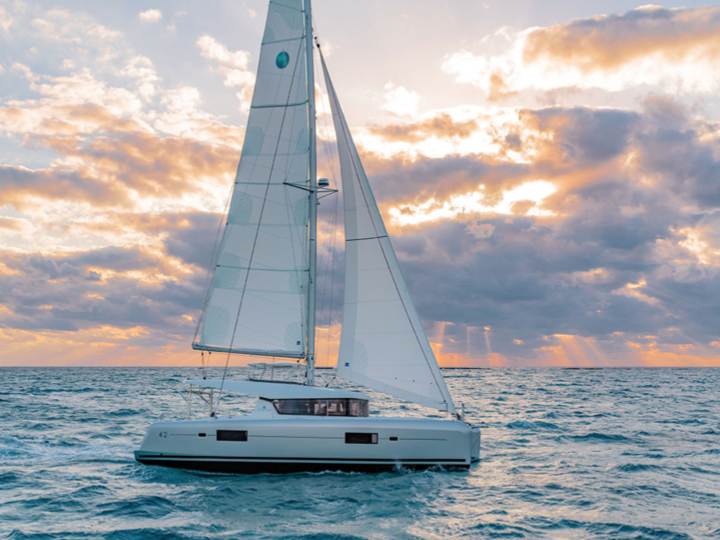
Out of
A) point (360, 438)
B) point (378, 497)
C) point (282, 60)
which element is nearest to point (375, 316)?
point (360, 438)

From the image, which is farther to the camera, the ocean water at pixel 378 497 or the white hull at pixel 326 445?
the white hull at pixel 326 445

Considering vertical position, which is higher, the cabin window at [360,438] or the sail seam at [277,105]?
the sail seam at [277,105]

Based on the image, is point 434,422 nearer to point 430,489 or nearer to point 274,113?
point 430,489

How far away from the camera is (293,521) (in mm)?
11477

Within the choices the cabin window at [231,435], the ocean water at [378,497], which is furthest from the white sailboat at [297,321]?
the ocean water at [378,497]

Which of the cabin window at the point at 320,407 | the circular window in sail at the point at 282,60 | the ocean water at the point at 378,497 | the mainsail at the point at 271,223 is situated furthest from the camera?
the circular window in sail at the point at 282,60

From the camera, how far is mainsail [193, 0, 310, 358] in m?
16.4

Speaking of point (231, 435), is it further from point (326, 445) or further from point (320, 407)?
point (326, 445)

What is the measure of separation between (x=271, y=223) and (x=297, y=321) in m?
2.99

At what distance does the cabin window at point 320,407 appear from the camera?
15039 millimetres

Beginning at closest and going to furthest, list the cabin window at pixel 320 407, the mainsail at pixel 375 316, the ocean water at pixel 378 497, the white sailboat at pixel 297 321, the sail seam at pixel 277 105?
the ocean water at pixel 378 497, the white sailboat at pixel 297 321, the cabin window at pixel 320 407, the mainsail at pixel 375 316, the sail seam at pixel 277 105

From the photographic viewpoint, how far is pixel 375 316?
1569cm

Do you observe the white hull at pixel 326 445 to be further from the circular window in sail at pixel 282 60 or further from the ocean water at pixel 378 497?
the circular window in sail at pixel 282 60

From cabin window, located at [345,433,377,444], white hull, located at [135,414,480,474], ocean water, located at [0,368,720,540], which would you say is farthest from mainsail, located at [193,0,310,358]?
ocean water, located at [0,368,720,540]
